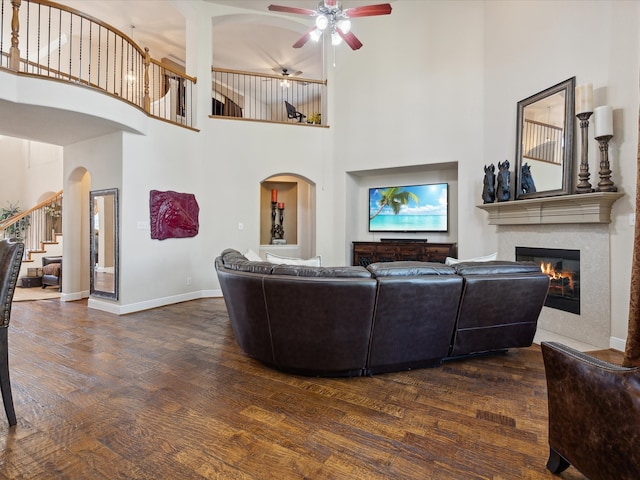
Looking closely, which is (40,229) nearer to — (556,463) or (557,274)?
(556,463)

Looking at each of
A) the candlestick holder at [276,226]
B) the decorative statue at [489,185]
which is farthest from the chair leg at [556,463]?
the candlestick holder at [276,226]

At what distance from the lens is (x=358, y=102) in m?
6.10

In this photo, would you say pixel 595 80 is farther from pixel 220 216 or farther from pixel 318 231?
pixel 220 216

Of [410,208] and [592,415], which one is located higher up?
[410,208]

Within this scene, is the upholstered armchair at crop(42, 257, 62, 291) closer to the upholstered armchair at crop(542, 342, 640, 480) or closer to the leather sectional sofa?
the leather sectional sofa

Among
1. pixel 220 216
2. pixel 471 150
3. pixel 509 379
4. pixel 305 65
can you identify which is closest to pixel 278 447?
pixel 509 379

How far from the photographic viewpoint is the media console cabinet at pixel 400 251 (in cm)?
542

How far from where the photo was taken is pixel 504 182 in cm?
429

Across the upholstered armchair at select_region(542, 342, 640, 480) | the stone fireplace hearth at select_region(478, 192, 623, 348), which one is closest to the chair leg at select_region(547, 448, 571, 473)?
the upholstered armchair at select_region(542, 342, 640, 480)

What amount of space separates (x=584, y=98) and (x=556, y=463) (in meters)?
3.42

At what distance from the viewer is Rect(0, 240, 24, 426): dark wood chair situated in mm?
1755

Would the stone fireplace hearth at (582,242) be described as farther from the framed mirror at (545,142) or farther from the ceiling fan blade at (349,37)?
the ceiling fan blade at (349,37)

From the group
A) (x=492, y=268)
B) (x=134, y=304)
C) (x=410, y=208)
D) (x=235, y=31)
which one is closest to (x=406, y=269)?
(x=492, y=268)

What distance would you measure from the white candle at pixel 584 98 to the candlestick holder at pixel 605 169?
351 millimetres
